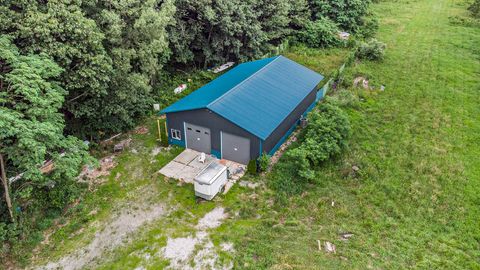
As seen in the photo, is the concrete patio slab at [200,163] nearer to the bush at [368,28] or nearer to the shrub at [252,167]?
the shrub at [252,167]

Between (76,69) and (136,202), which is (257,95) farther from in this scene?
(76,69)

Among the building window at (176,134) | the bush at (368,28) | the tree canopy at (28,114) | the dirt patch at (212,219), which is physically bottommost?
the dirt patch at (212,219)

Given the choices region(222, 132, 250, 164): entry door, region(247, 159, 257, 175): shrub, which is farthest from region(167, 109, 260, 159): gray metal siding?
region(247, 159, 257, 175): shrub

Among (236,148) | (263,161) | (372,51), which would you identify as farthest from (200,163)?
(372,51)

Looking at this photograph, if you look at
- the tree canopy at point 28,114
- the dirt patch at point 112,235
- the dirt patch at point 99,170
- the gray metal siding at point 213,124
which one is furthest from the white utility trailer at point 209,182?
the dirt patch at point 99,170

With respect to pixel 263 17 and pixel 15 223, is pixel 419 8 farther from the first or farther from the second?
pixel 15 223
